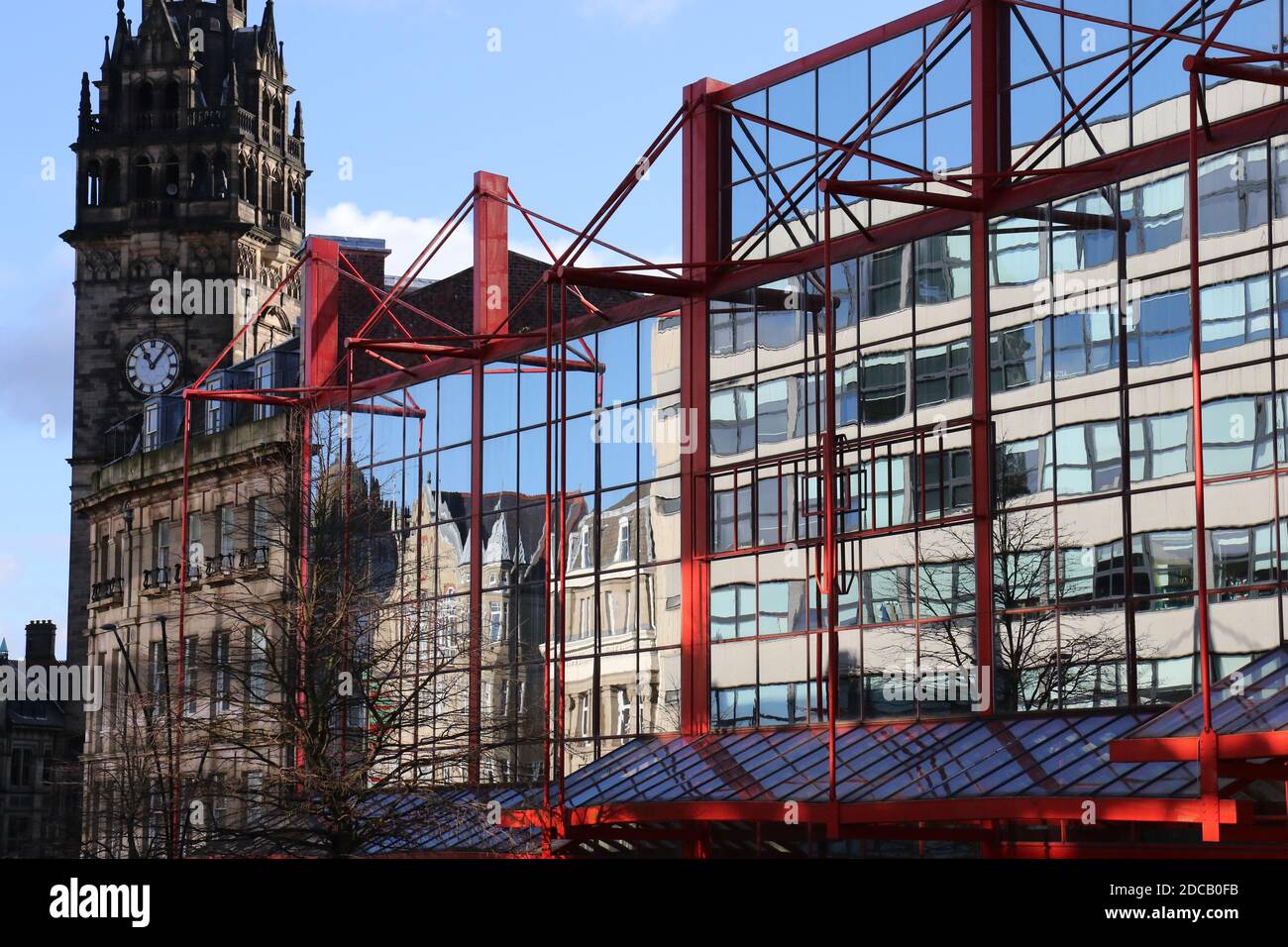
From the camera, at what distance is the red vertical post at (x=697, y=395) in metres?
37.6

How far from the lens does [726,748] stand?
1404 inches

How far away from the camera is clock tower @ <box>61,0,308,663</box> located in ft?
288

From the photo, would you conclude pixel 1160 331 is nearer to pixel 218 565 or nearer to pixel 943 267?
pixel 943 267

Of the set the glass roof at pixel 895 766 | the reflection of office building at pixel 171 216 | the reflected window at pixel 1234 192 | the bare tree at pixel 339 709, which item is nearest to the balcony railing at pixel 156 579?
the bare tree at pixel 339 709

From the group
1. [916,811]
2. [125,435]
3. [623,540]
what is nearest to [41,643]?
[125,435]

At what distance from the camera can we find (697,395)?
125 feet

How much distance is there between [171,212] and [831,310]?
63870 millimetres

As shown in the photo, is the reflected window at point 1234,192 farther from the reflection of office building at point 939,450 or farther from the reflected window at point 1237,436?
the reflected window at point 1237,436

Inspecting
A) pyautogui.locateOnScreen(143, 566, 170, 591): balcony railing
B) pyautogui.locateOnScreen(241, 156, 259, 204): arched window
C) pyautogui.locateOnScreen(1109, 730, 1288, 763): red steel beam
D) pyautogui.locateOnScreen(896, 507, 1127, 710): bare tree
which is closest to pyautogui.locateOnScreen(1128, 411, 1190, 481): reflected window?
pyautogui.locateOnScreen(896, 507, 1127, 710): bare tree

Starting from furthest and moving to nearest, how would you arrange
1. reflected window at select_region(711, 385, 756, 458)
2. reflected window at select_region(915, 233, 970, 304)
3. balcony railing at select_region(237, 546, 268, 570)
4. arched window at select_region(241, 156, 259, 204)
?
arched window at select_region(241, 156, 259, 204)
balcony railing at select_region(237, 546, 268, 570)
reflected window at select_region(711, 385, 756, 458)
reflected window at select_region(915, 233, 970, 304)

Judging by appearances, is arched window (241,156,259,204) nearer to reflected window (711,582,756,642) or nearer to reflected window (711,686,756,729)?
reflected window (711,582,756,642)

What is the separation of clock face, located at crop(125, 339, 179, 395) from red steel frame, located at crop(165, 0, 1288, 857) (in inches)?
A: 1751
